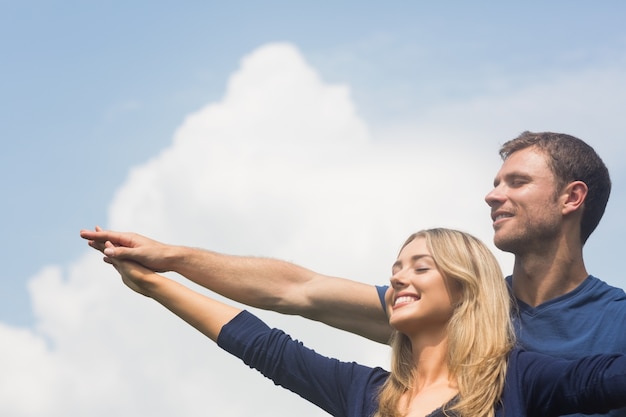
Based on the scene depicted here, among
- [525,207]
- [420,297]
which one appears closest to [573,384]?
[420,297]

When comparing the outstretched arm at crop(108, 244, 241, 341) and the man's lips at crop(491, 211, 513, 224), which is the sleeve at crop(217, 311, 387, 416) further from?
the man's lips at crop(491, 211, 513, 224)

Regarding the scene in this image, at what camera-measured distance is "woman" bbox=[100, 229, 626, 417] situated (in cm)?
507

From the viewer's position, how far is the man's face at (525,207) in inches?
267

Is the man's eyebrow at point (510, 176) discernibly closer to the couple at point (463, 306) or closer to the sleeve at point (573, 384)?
the couple at point (463, 306)

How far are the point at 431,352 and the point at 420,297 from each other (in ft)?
1.01

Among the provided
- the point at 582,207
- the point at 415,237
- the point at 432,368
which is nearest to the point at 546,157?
the point at 582,207

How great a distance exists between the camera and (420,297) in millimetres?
5480

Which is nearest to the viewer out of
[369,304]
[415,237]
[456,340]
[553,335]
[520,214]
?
[456,340]

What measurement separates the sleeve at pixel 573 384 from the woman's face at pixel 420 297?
1.79 ft

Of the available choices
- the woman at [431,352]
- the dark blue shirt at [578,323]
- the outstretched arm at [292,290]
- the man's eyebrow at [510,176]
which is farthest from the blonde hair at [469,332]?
the outstretched arm at [292,290]

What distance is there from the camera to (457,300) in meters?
5.53

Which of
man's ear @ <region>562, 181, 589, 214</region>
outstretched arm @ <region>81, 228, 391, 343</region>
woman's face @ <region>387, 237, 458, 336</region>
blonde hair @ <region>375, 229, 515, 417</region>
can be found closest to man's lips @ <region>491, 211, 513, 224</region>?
man's ear @ <region>562, 181, 589, 214</region>

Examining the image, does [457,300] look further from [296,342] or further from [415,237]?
[296,342]

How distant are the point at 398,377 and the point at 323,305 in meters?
2.07
